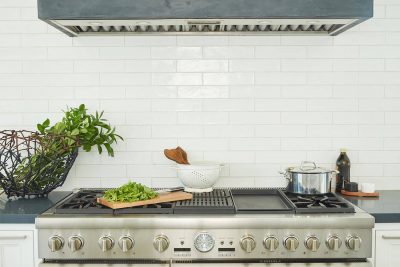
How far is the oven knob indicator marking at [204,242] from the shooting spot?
2227 millimetres

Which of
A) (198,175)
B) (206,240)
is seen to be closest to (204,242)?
(206,240)

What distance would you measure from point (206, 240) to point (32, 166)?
3.48 feet

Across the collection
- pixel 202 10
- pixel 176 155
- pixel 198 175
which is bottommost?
pixel 198 175

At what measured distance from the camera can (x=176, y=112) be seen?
3.04 meters

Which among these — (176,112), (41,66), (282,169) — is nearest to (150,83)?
(176,112)

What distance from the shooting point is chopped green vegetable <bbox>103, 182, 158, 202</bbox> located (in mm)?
2381

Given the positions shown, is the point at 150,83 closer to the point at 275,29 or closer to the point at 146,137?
the point at 146,137

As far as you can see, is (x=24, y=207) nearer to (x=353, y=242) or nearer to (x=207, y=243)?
(x=207, y=243)

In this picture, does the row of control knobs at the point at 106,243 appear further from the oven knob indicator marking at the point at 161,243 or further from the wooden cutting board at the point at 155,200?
the wooden cutting board at the point at 155,200

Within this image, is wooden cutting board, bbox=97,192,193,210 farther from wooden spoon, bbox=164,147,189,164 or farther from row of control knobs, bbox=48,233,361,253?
wooden spoon, bbox=164,147,189,164

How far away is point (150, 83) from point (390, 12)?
5.36ft

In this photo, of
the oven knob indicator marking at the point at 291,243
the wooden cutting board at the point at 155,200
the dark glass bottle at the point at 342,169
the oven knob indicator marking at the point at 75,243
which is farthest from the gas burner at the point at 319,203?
the oven knob indicator marking at the point at 75,243

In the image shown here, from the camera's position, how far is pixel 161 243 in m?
2.21

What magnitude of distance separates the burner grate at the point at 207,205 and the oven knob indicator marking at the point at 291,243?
0.99 feet
